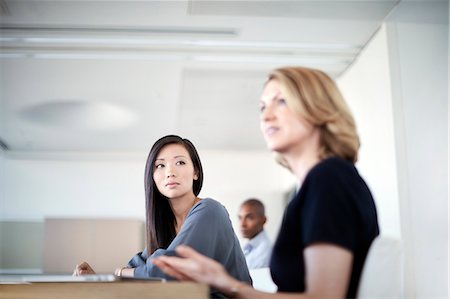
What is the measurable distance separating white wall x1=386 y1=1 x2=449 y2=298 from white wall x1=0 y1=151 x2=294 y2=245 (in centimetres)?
316

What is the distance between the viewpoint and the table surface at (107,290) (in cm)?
104

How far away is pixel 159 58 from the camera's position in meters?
4.22

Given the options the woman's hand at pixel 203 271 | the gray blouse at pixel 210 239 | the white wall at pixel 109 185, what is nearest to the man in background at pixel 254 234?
the gray blouse at pixel 210 239

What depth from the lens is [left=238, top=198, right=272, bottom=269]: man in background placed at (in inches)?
128

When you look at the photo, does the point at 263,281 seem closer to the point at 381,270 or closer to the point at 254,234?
the point at 381,270

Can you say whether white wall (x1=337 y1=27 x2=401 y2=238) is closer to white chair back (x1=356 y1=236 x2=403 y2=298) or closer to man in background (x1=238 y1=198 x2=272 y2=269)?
man in background (x1=238 y1=198 x2=272 y2=269)

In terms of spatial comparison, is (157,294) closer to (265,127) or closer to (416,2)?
(265,127)

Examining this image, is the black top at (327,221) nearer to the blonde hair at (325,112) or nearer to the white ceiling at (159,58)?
the blonde hair at (325,112)

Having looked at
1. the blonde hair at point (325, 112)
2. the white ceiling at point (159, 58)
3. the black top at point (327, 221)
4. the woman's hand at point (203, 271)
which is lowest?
the woman's hand at point (203, 271)

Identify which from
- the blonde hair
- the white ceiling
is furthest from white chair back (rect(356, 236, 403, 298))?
the white ceiling

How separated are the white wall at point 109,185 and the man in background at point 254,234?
2493 mm

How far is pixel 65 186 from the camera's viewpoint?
6734 millimetres

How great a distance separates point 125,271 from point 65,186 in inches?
216

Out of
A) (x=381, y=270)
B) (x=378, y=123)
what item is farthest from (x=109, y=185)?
(x=381, y=270)
